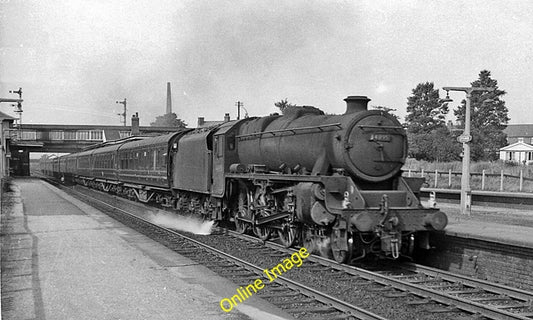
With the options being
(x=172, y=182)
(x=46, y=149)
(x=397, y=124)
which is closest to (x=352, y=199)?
(x=397, y=124)

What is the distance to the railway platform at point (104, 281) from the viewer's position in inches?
256

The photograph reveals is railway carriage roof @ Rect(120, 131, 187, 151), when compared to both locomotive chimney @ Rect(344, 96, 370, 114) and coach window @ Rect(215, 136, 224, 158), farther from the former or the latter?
locomotive chimney @ Rect(344, 96, 370, 114)

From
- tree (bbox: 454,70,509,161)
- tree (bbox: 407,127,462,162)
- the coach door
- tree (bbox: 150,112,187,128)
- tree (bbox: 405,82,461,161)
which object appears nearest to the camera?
the coach door

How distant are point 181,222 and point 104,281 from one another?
904cm

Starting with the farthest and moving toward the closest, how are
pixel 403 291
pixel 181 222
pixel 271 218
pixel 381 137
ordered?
pixel 181 222, pixel 271 218, pixel 381 137, pixel 403 291

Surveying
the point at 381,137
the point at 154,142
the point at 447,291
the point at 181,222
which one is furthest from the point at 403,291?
the point at 154,142

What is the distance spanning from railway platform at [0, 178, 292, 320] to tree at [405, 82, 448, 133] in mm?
44846

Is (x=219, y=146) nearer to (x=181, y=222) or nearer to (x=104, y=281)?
(x=181, y=222)

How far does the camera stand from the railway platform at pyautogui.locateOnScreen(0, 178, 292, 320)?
650 cm

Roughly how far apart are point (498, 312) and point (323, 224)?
11.6 ft

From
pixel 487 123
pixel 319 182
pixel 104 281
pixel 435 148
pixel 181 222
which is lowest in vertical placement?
pixel 181 222

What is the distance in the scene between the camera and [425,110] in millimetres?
54688

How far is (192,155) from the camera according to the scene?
16.1 metres

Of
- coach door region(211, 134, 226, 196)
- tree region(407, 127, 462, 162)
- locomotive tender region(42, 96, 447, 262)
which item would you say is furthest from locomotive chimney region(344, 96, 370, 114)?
tree region(407, 127, 462, 162)
